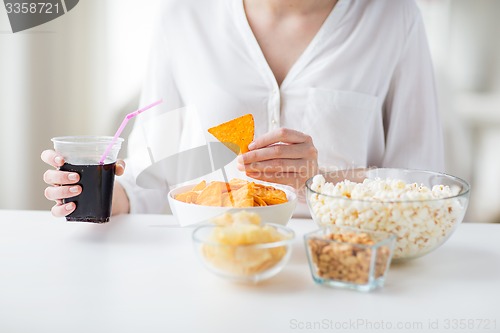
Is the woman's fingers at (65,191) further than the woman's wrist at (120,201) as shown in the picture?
No

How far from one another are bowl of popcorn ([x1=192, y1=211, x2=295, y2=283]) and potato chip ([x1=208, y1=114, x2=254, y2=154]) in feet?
1.40

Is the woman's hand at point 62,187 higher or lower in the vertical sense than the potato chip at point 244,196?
lower

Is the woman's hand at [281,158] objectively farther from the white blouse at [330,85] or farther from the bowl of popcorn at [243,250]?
the bowl of popcorn at [243,250]

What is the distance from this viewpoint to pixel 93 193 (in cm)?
125

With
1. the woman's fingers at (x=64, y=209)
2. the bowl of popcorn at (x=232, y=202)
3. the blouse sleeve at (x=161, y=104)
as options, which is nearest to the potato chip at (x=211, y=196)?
the bowl of popcorn at (x=232, y=202)

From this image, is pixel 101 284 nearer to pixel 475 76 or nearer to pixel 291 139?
pixel 291 139

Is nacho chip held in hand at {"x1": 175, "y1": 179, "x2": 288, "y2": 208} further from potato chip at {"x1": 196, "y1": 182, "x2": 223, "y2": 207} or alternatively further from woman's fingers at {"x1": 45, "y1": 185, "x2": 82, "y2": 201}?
woman's fingers at {"x1": 45, "y1": 185, "x2": 82, "y2": 201}

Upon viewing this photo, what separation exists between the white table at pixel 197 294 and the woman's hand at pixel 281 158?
301mm

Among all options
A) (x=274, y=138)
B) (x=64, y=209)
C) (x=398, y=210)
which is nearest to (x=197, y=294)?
(x=398, y=210)

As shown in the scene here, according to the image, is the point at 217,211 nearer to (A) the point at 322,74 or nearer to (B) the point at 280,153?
(B) the point at 280,153

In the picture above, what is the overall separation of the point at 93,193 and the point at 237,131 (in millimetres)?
336

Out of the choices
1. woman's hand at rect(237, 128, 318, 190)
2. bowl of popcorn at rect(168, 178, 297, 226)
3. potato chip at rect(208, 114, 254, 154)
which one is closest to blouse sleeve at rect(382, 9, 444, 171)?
woman's hand at rect(237, 128, 318, 190)

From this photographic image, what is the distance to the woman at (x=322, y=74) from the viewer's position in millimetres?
1824

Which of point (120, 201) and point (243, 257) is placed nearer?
point (243, 257)
